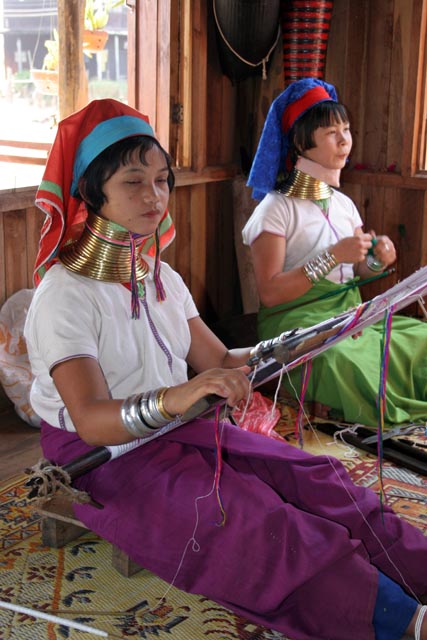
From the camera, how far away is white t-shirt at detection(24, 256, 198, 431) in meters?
2.04

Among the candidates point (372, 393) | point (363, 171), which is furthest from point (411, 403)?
point (363, 171)

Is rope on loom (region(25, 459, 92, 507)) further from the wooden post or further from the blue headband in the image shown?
the wooden post

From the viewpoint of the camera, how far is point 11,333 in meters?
3.33

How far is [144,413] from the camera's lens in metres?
1.87

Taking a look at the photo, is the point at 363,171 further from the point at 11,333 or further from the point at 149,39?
the point at 11,333

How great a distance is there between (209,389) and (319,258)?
1.77 meters

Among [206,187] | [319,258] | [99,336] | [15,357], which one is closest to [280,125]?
[319,258]

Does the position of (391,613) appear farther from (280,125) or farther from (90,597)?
(280,125)

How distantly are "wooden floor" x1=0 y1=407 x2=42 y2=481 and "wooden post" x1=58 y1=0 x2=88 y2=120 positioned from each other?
134 cm

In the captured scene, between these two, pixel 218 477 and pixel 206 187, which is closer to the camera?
pixel 218 477

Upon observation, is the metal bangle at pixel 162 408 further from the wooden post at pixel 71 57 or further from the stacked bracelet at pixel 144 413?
the wooden post at pixel 71 57

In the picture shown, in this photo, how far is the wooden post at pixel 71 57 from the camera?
3572 mm

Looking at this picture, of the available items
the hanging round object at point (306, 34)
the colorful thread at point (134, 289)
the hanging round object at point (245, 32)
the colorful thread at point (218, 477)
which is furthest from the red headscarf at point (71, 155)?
the hanging round object at point (306, 34)

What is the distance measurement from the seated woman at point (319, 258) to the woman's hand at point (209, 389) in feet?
5.18
